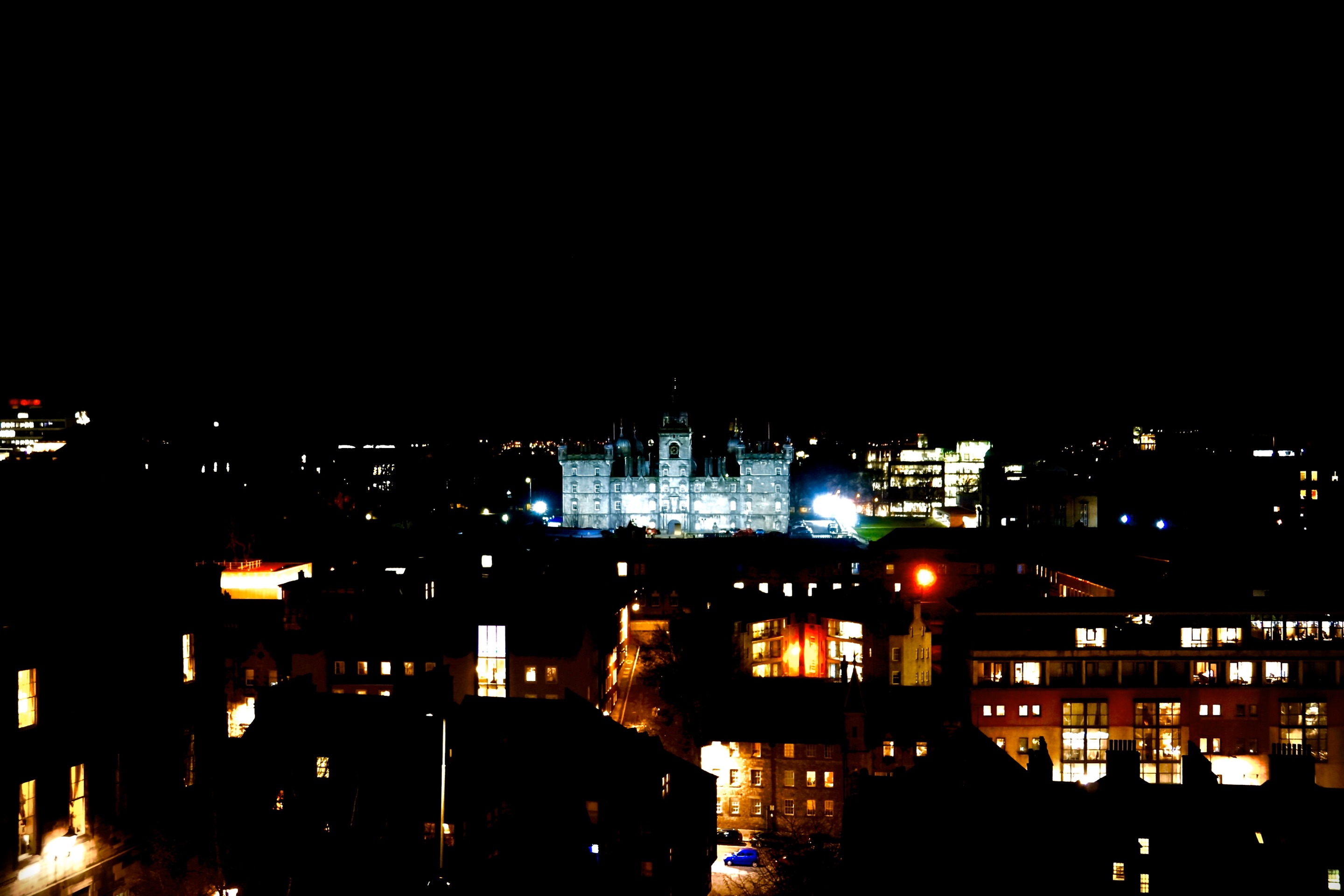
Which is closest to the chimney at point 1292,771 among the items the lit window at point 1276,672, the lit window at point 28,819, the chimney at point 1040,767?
the chimney at point 1040,767

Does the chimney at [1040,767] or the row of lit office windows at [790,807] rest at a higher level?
the chimney at [1040,767]

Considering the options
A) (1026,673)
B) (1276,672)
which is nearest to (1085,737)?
(1026,673)

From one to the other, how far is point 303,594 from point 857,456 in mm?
110456

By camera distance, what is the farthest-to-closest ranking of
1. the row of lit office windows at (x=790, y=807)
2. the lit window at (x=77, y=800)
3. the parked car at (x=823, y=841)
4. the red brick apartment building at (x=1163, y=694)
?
1. the red brick apartment building at (x=1163, y=694)
2. the row of lit office windows at (x=790, y=807)
3. the parked car at (x=823, y=841)
4. the lit window at (x=77, y=800)

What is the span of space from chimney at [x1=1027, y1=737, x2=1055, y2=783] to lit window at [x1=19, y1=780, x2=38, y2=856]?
1676 centimetres

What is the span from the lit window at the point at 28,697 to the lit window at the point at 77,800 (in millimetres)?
584

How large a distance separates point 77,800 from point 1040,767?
1829 centimetres

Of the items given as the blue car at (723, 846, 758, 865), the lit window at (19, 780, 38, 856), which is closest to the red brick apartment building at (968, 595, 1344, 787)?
the blue car at (723, 846, 758, 865)

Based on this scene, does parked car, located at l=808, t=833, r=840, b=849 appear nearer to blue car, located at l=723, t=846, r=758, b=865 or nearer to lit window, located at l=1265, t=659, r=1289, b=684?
blue car, located at l=723, t=846, r=758, b=865

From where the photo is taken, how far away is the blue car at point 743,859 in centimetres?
2281

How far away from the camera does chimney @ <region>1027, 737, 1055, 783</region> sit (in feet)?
66.1

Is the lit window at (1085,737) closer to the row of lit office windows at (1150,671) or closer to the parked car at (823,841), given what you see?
the row of lit office windows at (1150,671)

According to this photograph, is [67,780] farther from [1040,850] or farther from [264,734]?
[1040,850]

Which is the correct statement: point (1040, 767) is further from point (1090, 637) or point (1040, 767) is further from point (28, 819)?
point (28, 819)
